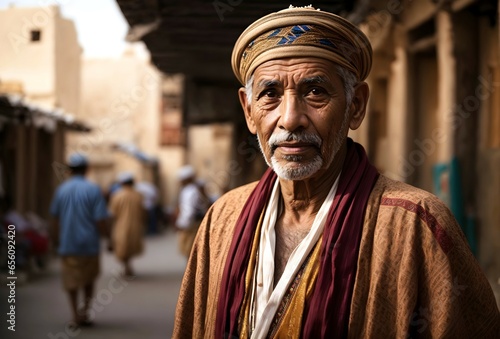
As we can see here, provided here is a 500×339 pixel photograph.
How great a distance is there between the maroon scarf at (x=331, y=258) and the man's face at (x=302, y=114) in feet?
0.43

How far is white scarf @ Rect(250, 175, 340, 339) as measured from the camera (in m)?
2.46

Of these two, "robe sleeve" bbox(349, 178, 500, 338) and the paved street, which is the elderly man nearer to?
"robe sleeve" bbox(349, 178, 500, 338)

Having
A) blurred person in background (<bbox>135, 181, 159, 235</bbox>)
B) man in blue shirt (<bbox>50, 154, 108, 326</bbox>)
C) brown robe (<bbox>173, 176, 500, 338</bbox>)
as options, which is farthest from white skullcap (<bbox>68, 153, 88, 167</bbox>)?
blurred person in background (<bbox>135, 181, 159, 235</bbox>)

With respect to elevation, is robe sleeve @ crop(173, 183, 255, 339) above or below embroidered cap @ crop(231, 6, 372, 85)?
below

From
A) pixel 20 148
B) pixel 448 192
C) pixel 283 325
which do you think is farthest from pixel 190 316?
pixel 20 148

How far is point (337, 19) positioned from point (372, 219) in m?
0.70

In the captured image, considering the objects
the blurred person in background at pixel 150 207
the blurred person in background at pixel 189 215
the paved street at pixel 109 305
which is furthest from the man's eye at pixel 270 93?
the blurred person in background at pixel 150 207

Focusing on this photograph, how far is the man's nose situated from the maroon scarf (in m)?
0.27

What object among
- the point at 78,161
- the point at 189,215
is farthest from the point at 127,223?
the point at 78,161

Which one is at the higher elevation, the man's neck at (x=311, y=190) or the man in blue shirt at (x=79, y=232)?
the man's neck at (x=311, y=190)

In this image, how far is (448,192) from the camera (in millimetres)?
7242

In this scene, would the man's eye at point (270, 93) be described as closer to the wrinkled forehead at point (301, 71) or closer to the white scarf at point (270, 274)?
the wrinkled forehead at point (301, 71)

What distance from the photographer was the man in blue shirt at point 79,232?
8180mm

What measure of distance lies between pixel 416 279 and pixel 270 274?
20.1 inches
